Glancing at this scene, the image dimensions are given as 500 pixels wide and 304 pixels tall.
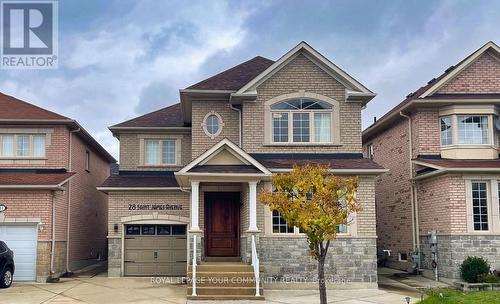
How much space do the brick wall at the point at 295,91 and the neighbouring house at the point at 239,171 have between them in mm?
33

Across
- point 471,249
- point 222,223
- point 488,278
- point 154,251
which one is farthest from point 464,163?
point 154,251

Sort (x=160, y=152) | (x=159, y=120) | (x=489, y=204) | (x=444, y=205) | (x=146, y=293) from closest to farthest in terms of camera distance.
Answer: (x=146, y=293), (x=489, y=204), (x=444, y=205), (x=160, y=152), (x=159, y=120)

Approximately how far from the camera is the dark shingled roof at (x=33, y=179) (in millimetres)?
17859

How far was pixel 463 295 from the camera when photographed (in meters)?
14.1

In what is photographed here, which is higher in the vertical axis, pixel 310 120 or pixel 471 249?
pixel 310 120

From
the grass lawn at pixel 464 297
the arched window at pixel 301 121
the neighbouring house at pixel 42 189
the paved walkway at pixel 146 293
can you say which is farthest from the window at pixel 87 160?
the grass lawn at pixel 464 297

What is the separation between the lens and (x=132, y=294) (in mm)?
14750

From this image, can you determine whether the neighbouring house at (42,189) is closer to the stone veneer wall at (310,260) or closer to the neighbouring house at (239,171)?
the neighbouring house at (239,171)

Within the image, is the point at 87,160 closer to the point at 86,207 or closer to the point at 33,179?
the point at 86,207

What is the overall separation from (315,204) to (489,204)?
879 centimetres

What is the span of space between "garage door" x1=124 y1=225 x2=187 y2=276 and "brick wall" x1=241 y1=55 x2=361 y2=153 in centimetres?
508

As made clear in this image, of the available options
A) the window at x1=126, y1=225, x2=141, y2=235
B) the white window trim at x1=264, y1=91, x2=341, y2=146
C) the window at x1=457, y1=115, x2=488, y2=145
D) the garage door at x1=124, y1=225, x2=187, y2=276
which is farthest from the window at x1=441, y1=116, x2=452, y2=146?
the window at x1=126, y1=225, x2=141, y2=235

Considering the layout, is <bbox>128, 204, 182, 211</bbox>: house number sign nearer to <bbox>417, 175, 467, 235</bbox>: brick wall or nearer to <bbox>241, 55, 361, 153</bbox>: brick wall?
<bbox>241, 55, 361, 153</bbox>: brick wall

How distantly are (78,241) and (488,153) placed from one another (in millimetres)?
16127
